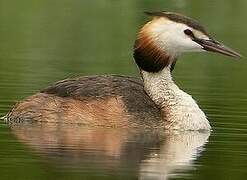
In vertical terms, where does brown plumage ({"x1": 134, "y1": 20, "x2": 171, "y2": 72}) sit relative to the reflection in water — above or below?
above

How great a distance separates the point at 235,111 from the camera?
21984 millimetres

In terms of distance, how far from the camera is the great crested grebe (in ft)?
66.6

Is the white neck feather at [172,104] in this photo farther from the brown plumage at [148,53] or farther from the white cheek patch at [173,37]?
the white cheek patch at [173,37]

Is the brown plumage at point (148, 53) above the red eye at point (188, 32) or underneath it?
underneath

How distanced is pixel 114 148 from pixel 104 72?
36.9 ft

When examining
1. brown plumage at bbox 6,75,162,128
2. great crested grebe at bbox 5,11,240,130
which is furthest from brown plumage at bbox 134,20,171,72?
brown plumage at bbox 6,75,162,128

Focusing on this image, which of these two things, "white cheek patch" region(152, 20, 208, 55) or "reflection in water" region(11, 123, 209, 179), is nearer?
"reflection in water" region(11, 123, 209, 179)

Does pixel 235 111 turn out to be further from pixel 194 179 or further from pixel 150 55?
pixel 194 179

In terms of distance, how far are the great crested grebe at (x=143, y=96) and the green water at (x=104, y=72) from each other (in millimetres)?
371

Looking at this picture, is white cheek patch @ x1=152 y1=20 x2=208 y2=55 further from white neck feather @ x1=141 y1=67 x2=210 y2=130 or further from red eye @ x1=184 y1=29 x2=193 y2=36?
white neck feather @ x1=141 y1=67 x2=210 y2=130

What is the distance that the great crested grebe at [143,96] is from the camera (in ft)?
66.6

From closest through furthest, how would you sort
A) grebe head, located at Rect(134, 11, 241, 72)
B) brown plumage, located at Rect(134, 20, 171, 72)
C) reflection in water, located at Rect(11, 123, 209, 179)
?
reflection in water, located at Rect(11, 123, 209, 179) → grebe head, located at Rect(134, 11, 241, 72) → brown plumage, located at Rect(134, 20, 171, 72)

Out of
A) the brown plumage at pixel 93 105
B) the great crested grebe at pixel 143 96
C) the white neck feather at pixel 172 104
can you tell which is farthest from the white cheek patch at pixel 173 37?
the brown plumage at pixel 93 105

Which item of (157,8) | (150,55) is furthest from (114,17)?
(150,55)
